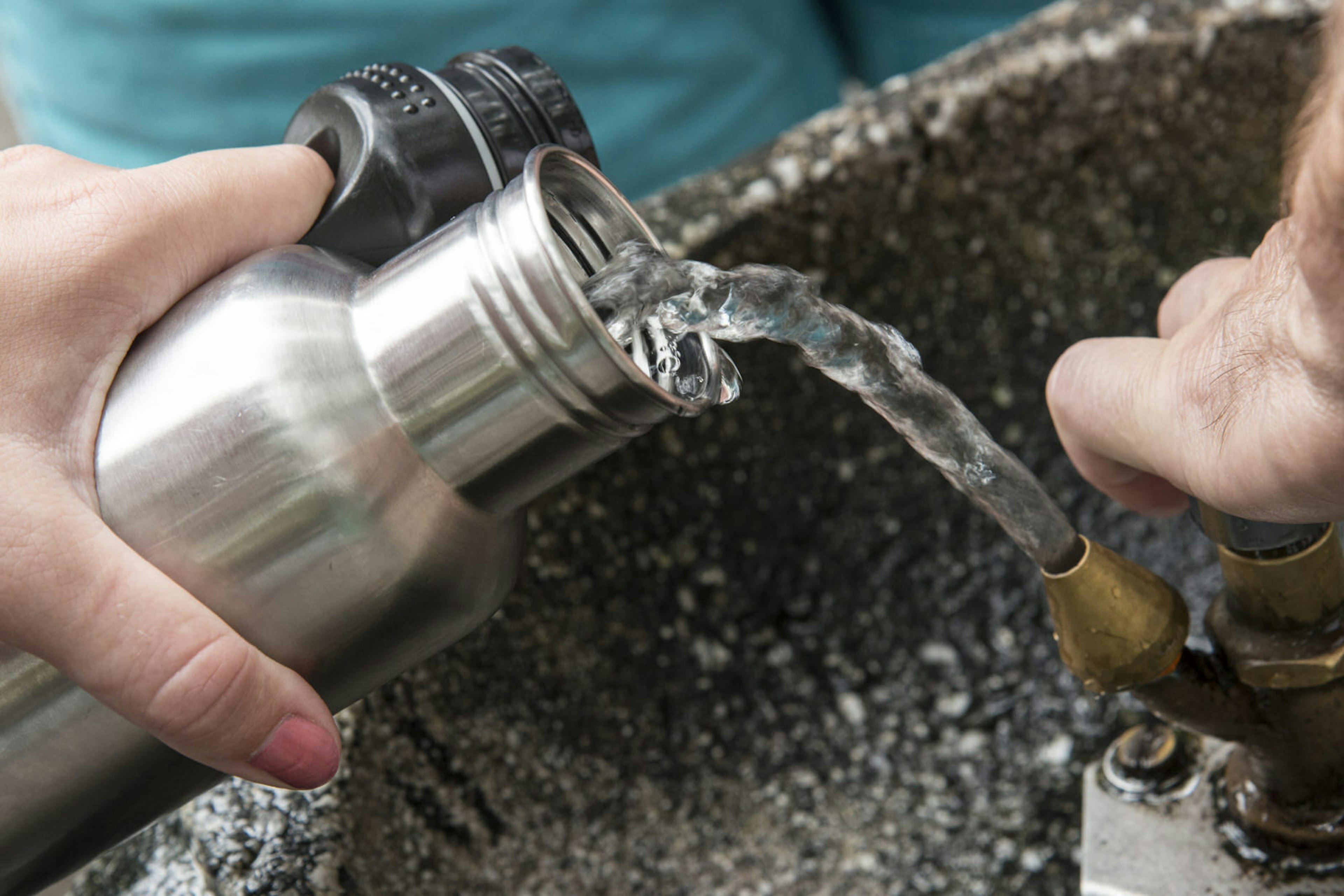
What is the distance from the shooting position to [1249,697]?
393mm

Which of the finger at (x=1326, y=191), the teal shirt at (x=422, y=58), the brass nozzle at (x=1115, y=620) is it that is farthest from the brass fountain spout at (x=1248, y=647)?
the teal shirt at (x=422, y=58)

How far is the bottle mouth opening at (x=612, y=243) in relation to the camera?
1.06 feet

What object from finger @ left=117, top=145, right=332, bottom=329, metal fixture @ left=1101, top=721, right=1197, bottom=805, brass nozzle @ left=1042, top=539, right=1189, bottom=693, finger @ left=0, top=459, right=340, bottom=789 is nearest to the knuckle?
finger @ left=0, top=459, right=340, bottom=789

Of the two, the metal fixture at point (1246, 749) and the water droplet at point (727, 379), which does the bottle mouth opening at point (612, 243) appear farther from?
the metal fixture at point (1246, 749)

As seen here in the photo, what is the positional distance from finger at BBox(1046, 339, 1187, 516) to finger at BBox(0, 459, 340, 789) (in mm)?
278

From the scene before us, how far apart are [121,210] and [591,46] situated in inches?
19.0

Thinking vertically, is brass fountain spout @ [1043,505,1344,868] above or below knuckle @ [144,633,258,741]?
below

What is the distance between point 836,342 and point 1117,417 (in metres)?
0.10

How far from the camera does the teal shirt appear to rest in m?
0.71

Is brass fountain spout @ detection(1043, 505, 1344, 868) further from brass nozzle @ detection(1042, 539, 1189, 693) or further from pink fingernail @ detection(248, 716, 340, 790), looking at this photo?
pink fingernail @ detection(248, 716, 340, 790)

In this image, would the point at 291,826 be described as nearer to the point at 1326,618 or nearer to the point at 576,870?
the point at 576,870

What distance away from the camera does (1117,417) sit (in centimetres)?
36

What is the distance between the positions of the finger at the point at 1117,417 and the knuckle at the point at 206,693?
278 mm

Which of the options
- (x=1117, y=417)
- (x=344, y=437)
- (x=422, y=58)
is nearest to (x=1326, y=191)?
(x=1117, y=417)
